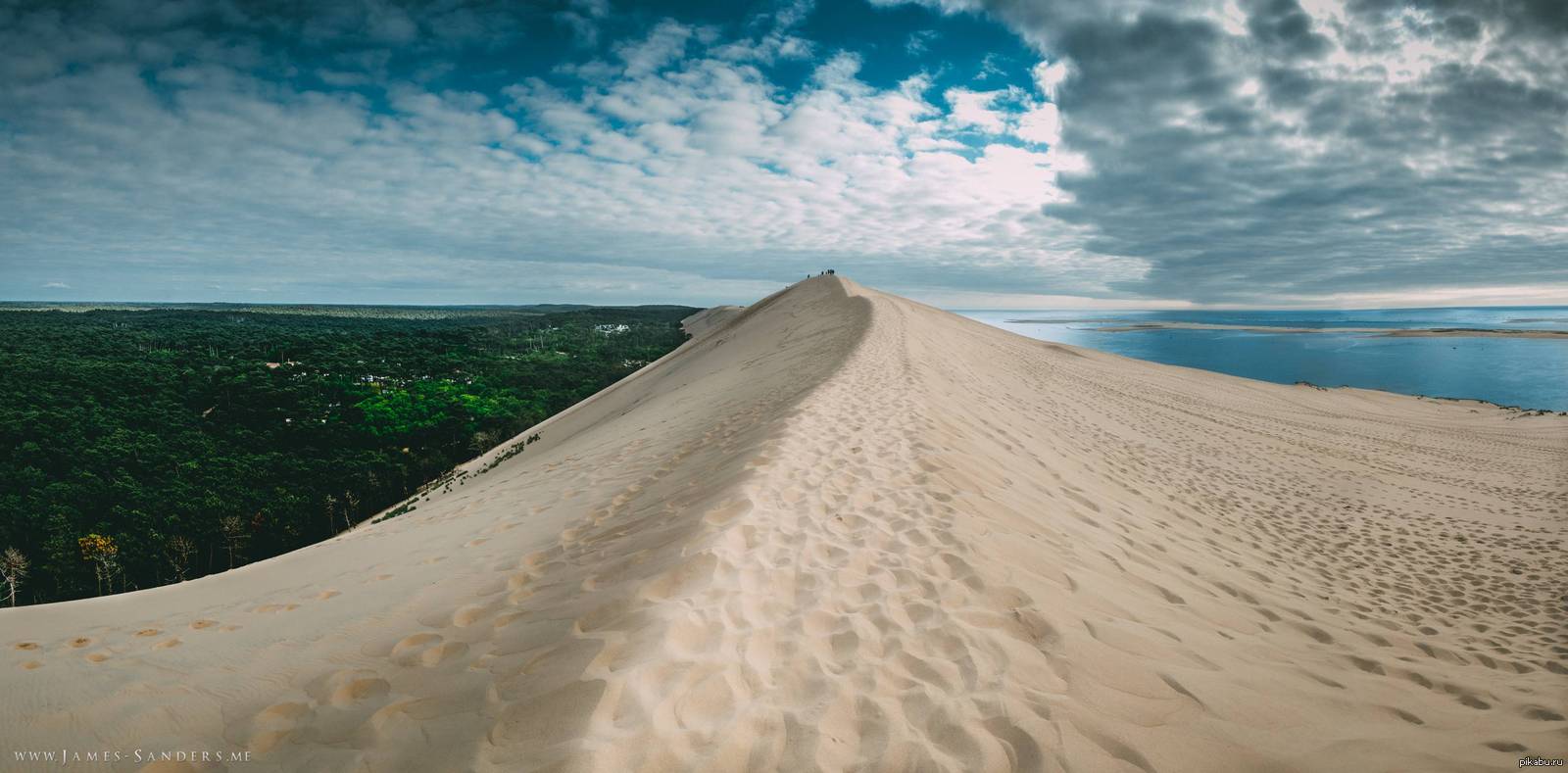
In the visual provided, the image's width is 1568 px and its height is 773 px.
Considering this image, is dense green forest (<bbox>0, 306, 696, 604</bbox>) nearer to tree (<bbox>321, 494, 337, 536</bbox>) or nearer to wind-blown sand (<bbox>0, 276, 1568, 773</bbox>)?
tree (<bbox>321, 494, 337, 536</bbox>)

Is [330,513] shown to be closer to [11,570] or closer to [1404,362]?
[11,570]

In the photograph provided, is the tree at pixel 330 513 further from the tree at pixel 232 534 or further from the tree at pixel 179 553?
the tree at pixel 179 553

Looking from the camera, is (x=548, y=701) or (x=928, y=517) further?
(x=928, y=517)

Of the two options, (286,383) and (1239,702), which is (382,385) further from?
(1239,702)

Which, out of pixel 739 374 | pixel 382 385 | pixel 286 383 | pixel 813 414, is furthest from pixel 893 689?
pixel 286 383

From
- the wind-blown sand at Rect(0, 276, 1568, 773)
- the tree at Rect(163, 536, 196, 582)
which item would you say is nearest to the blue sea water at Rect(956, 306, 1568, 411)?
the wind-blown sand at Rect(0, 276, 1568, 773)

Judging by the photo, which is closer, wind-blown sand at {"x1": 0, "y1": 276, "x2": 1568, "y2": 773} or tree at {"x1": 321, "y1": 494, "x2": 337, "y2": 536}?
wind-blown sand at {"x1": 0, "y1": 276, "x2": 1568, "y2": 773}

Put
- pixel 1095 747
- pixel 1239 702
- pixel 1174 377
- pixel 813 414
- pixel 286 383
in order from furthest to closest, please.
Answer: pixel 286 383 → pixel 1174 377 → pixel 813 414 → pixel 1239 702 → pixel 1095 747
